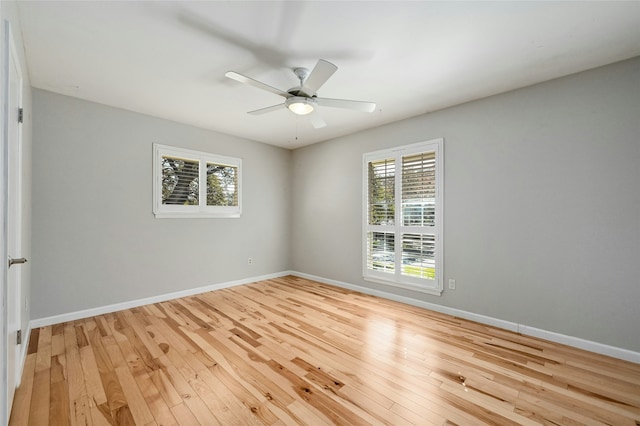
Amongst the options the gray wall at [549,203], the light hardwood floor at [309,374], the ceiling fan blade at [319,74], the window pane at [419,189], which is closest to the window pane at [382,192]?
the window pane at [419,189]

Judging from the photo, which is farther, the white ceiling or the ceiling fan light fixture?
the ceiling fan light fixture

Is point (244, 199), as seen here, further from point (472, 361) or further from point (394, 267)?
point (472, 361)

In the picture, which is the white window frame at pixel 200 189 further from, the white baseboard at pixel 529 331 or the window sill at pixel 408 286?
the white baseboard at pixel 529 331

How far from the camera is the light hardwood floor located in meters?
1.67

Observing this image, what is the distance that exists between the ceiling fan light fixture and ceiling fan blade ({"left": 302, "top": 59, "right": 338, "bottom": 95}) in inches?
4.7

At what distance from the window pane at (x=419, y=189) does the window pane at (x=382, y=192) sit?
20 cm

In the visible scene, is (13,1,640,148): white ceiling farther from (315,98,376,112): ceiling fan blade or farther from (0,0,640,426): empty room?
(315,98,376,112): ceiling fan blade

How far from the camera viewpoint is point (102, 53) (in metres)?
2.28

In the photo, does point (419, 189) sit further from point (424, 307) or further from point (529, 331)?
point (529, 331)

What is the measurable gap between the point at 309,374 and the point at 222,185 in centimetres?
332

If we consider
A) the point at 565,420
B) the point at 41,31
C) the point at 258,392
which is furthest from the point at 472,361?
the point at 41,31

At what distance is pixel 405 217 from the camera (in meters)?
3.74

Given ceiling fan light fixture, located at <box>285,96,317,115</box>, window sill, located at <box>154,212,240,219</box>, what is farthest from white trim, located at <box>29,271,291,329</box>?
ceiling fan light fixture, located at <box>285,96,317,115</box>

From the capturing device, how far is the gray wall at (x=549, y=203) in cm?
234
